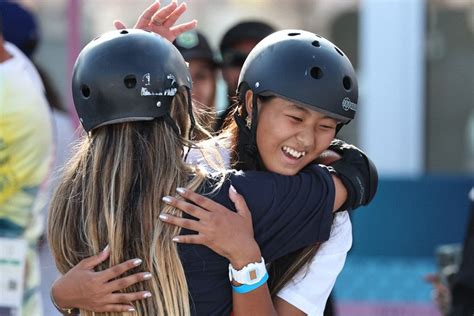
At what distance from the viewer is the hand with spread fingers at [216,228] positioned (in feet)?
9.89

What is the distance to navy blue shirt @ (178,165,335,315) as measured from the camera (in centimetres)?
307

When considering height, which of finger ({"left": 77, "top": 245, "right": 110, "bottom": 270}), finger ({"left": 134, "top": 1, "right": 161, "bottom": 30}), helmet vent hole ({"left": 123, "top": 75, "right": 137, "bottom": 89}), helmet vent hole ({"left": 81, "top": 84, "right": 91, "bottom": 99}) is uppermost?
finger ({"left": 134, "top": 1, "right": 161, "bottom": 30})

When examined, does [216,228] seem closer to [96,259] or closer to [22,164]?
[96,259]

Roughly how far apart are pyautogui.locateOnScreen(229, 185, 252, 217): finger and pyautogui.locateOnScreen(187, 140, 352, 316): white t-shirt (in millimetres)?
171

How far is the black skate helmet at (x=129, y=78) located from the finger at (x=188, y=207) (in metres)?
0.32

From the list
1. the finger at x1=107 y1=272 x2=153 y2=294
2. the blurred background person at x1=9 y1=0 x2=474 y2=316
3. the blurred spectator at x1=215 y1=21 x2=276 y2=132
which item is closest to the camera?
the finger at x1=107 y1=272 x2=153 y2=294

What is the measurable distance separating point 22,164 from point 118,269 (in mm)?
1539

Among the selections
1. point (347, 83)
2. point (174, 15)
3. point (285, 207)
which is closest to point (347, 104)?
point (347, 83)

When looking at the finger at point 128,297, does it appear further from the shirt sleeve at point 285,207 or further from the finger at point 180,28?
the finger at point 180,28

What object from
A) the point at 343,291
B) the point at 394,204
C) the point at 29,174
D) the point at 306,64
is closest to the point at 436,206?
the point at 394,204

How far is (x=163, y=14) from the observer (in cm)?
388

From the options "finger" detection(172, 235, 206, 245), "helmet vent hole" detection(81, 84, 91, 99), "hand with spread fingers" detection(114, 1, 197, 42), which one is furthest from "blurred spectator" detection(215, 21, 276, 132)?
"finger" detection(172, 235, 206, 245)

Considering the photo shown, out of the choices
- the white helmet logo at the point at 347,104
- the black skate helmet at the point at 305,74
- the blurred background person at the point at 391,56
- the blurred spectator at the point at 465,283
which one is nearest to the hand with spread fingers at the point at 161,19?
the black skate helmet at the point at 305,74

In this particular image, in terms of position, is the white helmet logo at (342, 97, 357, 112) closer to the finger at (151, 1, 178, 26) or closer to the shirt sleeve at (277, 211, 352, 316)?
the shirt sleeve at (277, 211, 352, 316)
